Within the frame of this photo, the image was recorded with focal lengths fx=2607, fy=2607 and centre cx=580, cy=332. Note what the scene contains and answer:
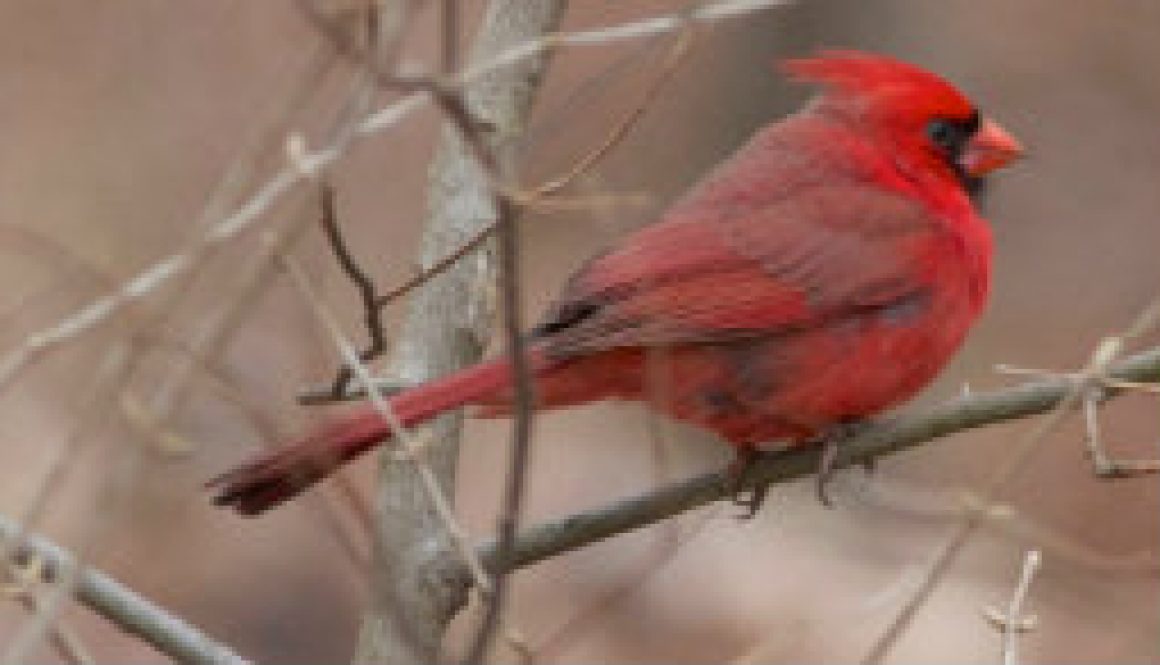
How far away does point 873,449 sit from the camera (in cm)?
374

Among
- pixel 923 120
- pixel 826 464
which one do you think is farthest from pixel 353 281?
pixel 923 120

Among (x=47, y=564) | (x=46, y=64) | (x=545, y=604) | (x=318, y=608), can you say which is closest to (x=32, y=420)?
(x=318, y=608)

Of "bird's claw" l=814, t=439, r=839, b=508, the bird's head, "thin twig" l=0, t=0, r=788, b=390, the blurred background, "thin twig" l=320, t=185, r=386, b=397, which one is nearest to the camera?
"thin twig" l=0, t=0, r=788, b=390

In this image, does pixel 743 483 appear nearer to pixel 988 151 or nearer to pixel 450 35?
pixel 988 151

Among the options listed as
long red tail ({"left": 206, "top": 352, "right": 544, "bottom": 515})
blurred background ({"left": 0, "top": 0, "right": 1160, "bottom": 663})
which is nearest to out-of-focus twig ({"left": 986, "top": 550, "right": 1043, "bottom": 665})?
blurred background ({"left": 0, "top": 0, "right": 1160, "bottom": 663})

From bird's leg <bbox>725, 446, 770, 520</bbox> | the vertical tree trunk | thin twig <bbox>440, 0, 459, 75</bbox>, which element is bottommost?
bird's leg <bbox>725, 446, 770, 520</bbox>

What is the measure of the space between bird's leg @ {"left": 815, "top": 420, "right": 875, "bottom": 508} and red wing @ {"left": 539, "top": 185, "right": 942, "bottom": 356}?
0.23 metres

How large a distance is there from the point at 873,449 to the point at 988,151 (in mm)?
1146

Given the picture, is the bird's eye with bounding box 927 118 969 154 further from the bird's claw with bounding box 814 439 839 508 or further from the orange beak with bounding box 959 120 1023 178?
the bird's claw with bounding box 814 439 839 508

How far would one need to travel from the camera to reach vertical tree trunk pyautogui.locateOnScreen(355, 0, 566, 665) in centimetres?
362

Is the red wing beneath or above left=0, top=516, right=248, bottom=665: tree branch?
beneath

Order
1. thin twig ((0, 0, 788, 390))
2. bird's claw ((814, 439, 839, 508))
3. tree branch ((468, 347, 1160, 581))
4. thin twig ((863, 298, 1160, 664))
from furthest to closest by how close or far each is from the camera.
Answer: bird's claw ((814, 439, 839, 508))
tree branch ((468, 347, 1160, 581))
thin twig ((863, 298, 1160, 664))
thin twig ((0, 0, 788, 390))

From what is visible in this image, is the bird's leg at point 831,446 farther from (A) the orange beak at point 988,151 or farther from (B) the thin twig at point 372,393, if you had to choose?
(B) the thin twig at point 372,393

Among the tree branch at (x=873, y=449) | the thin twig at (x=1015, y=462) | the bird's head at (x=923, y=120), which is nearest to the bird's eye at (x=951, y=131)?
the bird's head at (x=923, y=120)
